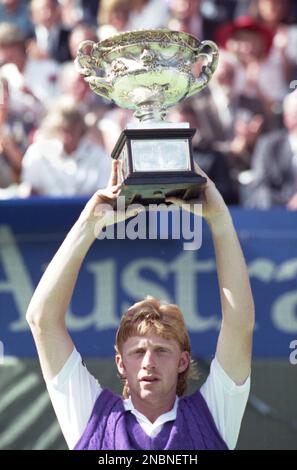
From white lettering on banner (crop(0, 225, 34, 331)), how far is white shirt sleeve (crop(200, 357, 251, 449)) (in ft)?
5.90

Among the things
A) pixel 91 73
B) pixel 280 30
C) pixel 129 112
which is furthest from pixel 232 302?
pixel 280 30

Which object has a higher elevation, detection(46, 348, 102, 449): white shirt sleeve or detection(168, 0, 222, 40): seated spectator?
detection(168, 0, 222, 40): seated spectator

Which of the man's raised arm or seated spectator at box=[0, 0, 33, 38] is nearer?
the man's raised arm

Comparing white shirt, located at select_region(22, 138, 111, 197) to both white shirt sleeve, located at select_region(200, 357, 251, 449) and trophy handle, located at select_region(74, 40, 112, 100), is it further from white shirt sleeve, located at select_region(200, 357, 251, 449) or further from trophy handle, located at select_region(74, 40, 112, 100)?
white shirt sleeve, located at select_region(200, 357, 251, 449)

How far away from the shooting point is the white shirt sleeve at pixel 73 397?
11.2 ft

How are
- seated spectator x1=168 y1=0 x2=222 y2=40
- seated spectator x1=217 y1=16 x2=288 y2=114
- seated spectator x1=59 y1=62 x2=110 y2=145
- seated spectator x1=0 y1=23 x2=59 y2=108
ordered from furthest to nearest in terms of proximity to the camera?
1. seated spectator x1=168 y1=0 x2=222 y2=40
2. seated spectator x1=217 y1=16 x2=288 y2=114
3. seated spectator x1=0 y1=23 x2=59 y2=108
4. seated spectator x1=59 y1=62 x2=110 y2=145

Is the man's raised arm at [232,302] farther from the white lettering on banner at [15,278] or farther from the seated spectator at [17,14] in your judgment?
the seated spectator at [17,14]

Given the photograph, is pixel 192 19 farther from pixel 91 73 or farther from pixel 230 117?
pixel 91 73

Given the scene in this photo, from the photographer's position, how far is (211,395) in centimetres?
345

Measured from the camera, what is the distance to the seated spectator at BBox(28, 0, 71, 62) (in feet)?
23.8

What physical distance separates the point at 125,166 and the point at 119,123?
10.6ft

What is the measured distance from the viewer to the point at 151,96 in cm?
370

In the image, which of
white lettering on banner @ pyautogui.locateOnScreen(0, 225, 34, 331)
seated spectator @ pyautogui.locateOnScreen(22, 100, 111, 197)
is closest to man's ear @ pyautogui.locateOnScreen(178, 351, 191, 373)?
white lettering on banner @ pyautogui.locateOnScreen(0, 225, 34, 331)

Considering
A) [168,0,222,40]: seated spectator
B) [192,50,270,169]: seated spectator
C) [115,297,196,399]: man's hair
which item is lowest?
[115,297,196,399]: man's hair
